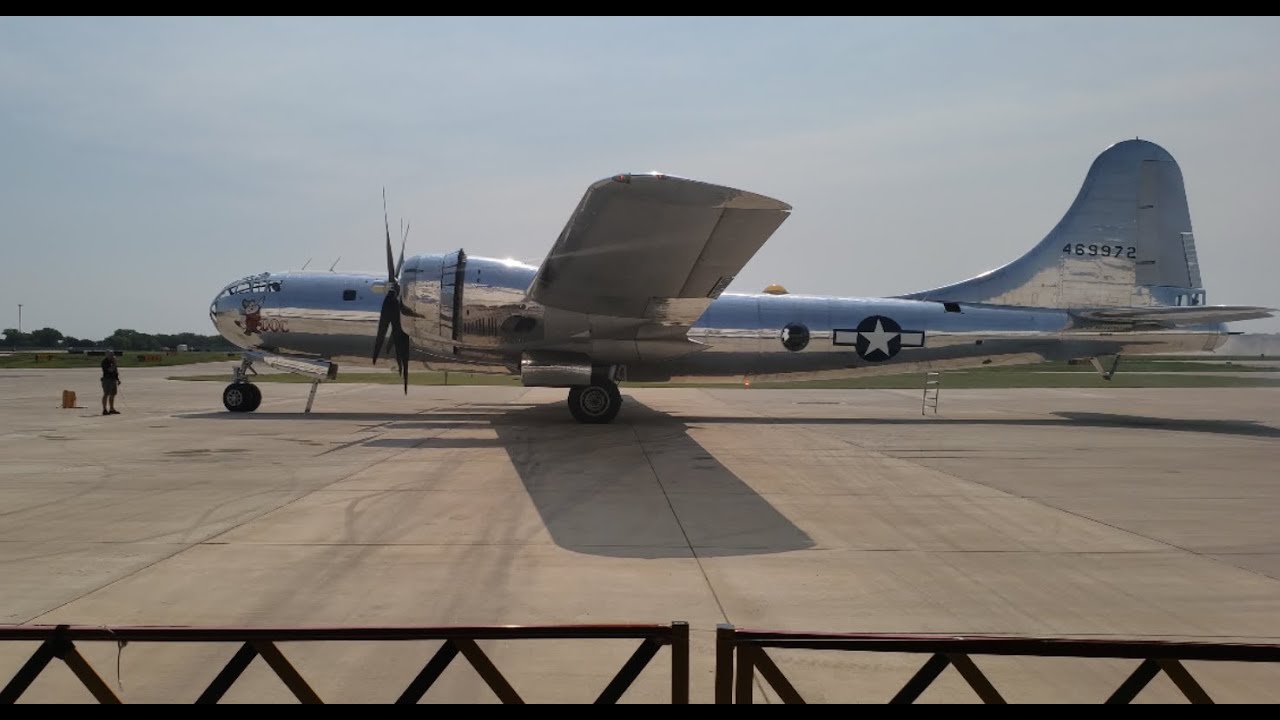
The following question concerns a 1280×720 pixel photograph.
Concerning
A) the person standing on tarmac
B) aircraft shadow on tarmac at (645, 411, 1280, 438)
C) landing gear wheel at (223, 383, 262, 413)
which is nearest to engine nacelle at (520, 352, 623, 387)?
aircraft shadow on tarmac at (645, 411, 1280, 438)

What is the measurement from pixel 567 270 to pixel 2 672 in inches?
465

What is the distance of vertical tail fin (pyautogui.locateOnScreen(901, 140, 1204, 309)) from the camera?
21.3m

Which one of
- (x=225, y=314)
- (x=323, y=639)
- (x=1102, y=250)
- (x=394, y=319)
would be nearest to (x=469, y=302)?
(x=394, y=319)

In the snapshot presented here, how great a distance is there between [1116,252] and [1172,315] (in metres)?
2.49

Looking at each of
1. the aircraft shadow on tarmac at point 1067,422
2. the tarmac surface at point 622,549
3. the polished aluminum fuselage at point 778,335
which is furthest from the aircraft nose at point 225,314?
the aircraft shadow on tarmac at point 1067,422

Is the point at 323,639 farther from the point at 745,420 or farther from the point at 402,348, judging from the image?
the point at 745,420

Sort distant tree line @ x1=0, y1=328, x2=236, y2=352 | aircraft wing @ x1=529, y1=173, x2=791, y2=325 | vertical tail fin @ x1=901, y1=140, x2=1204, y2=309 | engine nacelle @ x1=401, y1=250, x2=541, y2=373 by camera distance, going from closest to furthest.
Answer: aircraft wing @ x1=529, y1=173, x2=791, y2=325 → engine nacelle @ x1=401, y1=250, x2=541, y2=373 → vertical tail fin @ x1=901, y1=140, x2=1204, y2=309 → distant tree line @ x1=0, y1=328, x2=236, y2=352

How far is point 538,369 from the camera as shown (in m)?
17.7

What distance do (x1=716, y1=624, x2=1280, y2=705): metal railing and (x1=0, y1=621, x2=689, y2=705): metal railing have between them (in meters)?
0.20

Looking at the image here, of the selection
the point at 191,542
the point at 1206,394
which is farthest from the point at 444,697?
the point at 1206,394

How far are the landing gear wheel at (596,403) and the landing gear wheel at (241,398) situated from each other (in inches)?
340

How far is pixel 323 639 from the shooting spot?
295 centimetres

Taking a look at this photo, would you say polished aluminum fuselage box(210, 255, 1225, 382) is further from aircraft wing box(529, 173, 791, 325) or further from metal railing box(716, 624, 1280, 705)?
metal railing box(716, 624, 1280, 705)

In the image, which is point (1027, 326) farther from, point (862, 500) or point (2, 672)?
point (2, 672)
